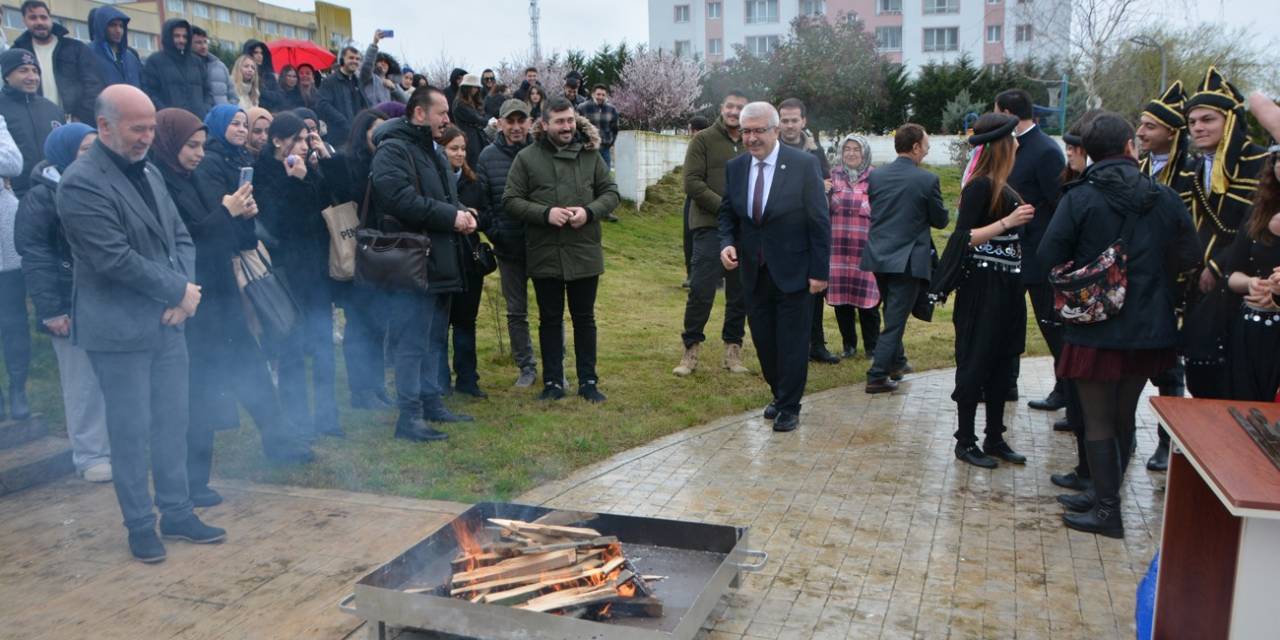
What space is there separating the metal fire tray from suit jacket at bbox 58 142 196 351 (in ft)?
5.13

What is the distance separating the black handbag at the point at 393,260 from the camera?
5.95 meters

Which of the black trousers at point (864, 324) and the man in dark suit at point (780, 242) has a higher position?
the man in dark suit at point (780, 242)

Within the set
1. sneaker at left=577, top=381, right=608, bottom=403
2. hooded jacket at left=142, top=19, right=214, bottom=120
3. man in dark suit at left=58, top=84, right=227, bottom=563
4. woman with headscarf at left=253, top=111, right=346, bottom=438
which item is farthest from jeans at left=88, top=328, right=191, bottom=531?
hooded jacket at left=142, top=19, right=214, bottom=120

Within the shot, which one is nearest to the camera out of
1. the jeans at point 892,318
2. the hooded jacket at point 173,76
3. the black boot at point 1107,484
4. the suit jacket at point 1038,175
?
the black boot at point 1107,484

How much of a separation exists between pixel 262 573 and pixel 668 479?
7.28ft

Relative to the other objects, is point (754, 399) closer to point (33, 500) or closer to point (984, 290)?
point (984, 290)

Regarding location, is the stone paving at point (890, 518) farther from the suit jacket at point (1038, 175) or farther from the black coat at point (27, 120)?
the black coat at point (27, 120)

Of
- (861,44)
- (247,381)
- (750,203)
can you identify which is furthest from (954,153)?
(247,381)

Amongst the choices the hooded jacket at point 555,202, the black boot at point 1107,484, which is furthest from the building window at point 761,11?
the black boot at point 1107,484

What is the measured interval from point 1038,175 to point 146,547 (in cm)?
509

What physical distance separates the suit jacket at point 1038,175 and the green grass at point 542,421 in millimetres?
2349

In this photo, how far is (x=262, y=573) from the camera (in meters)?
4.24

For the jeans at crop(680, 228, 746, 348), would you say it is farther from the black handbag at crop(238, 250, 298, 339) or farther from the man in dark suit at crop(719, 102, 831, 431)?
the black handbag at crop(238, 250, 298, 339)

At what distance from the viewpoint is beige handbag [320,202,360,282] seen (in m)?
6.29
